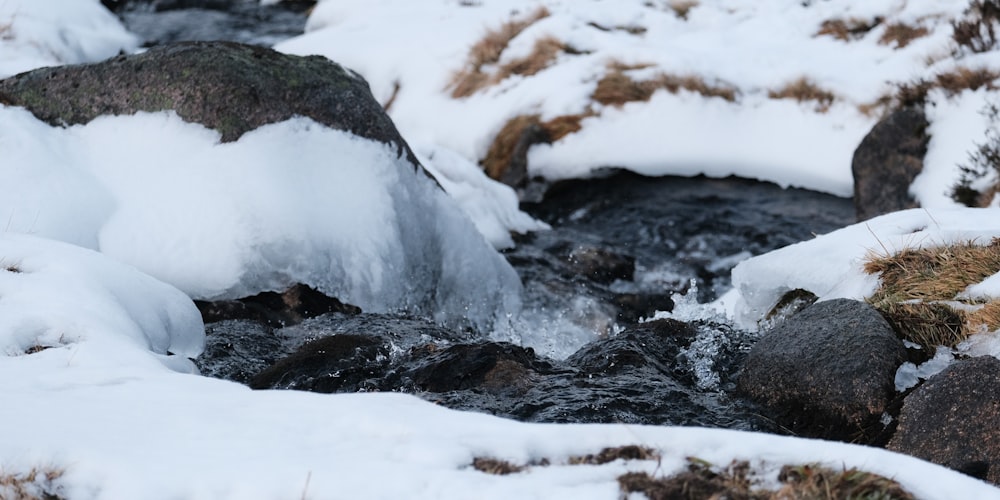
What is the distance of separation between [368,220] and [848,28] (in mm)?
8722

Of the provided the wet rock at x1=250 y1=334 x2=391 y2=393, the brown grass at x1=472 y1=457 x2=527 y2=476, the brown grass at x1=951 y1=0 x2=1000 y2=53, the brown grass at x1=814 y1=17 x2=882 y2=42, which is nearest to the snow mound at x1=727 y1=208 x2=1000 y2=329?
the wet rock at x1=250 y1=334 x2=391 y2=393

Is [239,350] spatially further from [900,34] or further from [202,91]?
[900,34]

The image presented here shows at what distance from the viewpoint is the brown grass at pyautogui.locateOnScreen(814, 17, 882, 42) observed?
40.6 ft

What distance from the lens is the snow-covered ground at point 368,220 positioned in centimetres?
264

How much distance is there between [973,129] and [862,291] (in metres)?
4.56

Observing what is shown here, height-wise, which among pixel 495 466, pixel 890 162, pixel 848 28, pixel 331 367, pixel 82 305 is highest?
pixel 495 466

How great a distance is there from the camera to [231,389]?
3.30m

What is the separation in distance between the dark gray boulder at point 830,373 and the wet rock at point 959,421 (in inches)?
9.3

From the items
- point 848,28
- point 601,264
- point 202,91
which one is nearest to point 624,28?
point 848,28

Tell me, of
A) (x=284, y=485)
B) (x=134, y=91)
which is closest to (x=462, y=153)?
(x=134, y=91)

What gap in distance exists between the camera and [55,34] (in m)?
10.9

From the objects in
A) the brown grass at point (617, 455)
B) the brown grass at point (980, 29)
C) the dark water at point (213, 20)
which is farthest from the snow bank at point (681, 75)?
the brown grass at point (617, 455)

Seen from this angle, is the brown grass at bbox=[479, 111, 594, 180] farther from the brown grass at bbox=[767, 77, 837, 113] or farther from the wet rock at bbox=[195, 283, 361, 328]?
the wet rock at bbox=[195, 283, 361, 328]

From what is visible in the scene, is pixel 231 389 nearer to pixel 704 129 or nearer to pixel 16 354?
pixel 16 354
